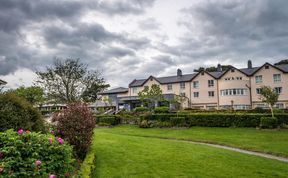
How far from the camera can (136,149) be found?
13375 millimetres

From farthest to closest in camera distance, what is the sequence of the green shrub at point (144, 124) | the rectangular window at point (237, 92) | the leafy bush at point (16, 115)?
the rectangular window at point (237, 92), the green shrub at point (144, 124), the leafy bush at point (16, 115)

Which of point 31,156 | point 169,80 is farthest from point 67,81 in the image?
point 31,156

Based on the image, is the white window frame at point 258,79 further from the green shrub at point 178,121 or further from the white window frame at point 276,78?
the green shrub at point 178,121

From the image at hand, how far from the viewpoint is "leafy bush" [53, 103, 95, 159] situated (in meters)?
9.93

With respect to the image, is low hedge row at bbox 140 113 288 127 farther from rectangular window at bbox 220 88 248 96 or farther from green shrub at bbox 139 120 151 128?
rectangular window at bbox 220 88 248 96

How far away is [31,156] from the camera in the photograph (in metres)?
5.17

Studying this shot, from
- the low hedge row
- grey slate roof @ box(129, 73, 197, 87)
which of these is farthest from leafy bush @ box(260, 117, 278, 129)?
grey slate roof @ box(129, 73, 197, 87)

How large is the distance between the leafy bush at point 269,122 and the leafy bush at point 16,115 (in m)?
22.0

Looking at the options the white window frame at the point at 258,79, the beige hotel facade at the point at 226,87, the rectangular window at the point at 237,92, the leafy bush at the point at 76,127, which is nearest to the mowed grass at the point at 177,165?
the leafy bush at the point at 76,127

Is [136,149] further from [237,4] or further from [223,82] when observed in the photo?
[223,82]

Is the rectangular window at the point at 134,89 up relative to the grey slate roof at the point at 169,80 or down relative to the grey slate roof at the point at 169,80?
down

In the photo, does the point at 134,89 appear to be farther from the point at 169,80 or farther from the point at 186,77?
the point at 186,77

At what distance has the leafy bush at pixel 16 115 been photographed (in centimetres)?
785

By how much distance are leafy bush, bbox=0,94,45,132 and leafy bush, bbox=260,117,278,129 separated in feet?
72.2
